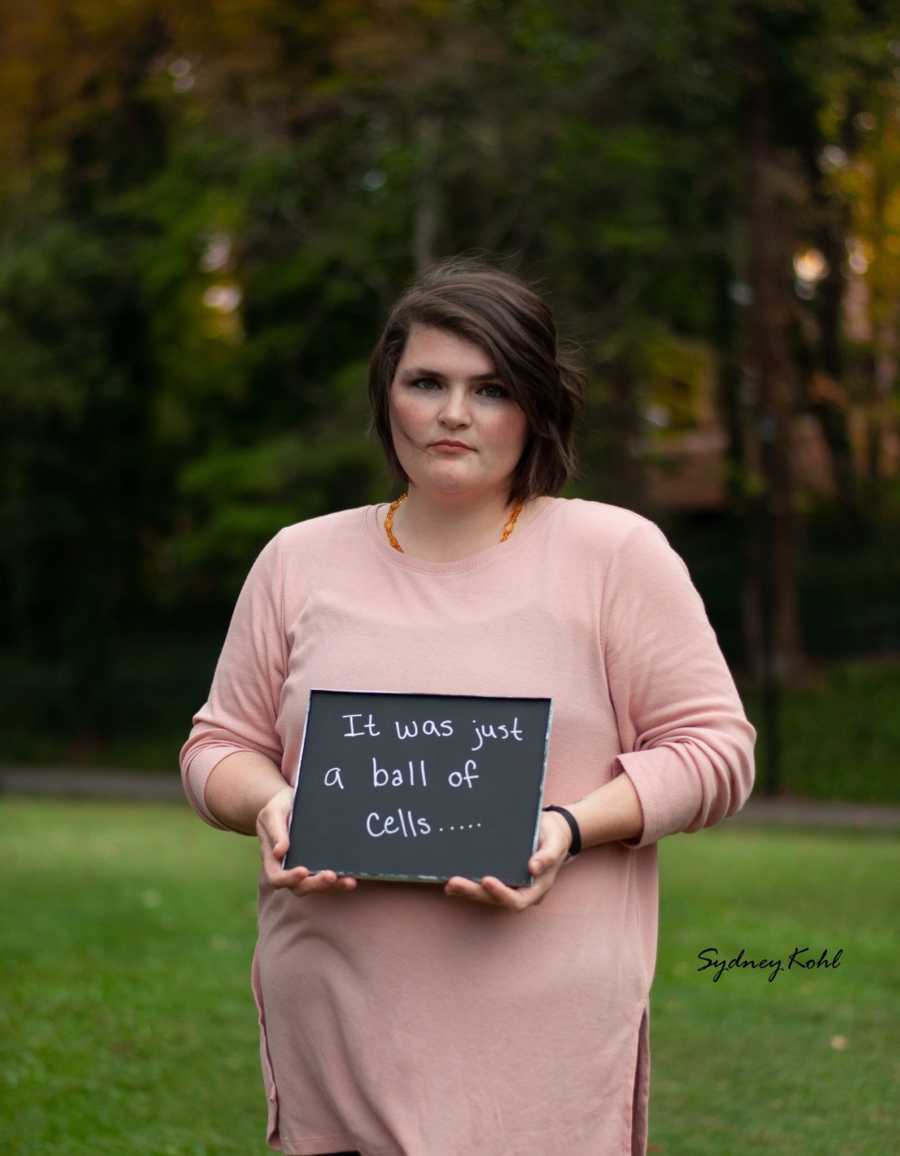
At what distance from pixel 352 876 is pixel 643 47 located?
75.6 ft

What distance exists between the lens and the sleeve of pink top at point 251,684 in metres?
3.07

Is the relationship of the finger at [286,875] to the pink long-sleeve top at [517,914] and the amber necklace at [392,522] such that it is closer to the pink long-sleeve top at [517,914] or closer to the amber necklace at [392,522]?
the pink long-sleeve top at [517,914]

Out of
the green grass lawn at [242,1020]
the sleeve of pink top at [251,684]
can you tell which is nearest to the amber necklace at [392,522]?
the sleeve of pink top at [251,684]

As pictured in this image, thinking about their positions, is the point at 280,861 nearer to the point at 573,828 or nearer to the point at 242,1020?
the point at 573,828

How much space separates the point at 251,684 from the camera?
307cm

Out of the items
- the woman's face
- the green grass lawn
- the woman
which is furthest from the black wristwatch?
the green grass lawn

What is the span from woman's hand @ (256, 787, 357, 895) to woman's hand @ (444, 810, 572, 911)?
0.59ft

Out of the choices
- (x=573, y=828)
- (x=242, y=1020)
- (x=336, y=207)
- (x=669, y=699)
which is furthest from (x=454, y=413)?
(x=336, y=207)

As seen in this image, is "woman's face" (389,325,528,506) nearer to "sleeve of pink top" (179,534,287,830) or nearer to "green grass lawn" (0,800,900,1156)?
"sleeve of pink top" (179,534,287,830)

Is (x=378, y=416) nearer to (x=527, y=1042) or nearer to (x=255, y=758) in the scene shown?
(x=255, y=758)

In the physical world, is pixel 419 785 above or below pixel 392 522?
below

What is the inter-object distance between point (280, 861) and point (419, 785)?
25cm

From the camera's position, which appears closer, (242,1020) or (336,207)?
(242,1020)

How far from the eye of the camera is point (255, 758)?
302 centimetres
